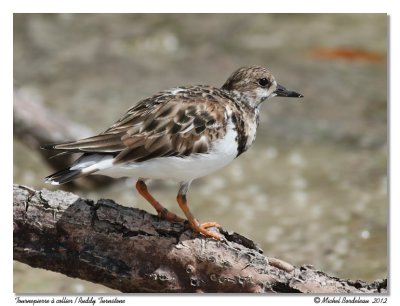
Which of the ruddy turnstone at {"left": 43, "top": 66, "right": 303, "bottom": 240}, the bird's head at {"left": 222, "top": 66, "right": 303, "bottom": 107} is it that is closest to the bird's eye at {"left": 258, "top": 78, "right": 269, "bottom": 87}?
the bird's head at {"left": 222, "top": 66, "right": 303, "bottom": 107}

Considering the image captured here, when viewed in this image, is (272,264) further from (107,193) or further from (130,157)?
(107,193)

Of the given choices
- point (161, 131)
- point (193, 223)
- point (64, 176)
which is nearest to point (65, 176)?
point (64, 176)

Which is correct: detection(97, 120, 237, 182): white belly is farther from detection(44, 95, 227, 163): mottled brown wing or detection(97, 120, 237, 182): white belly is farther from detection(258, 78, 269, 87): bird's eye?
detection(258, 78, 269, 87): bird's eye

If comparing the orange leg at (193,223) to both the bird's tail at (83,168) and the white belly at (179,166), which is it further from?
the bird's tail at (83,168)

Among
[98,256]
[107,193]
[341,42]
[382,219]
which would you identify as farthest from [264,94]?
[341,42]

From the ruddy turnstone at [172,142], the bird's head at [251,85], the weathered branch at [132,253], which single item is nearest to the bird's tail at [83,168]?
the ruddy turnstone at [172,142]

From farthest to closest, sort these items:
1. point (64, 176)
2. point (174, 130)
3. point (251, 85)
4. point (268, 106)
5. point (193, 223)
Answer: point (268, 106) → point (251, 85) → point (193, 223) → point (174, 130) → point (64, 176)

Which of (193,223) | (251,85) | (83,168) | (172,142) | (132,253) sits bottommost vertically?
(132,253)

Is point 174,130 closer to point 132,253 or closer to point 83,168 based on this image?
point 83,168
